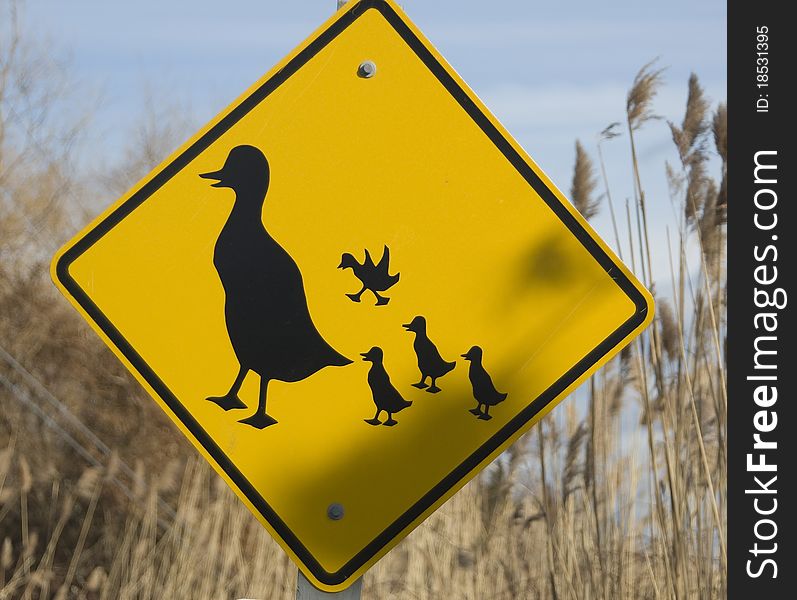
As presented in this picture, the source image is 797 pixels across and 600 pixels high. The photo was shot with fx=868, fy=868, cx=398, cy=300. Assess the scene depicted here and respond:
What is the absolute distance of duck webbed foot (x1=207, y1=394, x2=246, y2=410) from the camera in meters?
1.42

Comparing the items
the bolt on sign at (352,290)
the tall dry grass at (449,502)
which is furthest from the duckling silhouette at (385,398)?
the tall dry grass at (449,502)

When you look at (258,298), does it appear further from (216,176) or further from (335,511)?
(335,511)

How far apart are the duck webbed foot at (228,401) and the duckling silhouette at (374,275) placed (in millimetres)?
251

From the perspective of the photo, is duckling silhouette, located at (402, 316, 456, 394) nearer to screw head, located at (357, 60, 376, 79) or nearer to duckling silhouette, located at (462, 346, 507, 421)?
duckling silhouette, located at (462, 346, 507, 421)

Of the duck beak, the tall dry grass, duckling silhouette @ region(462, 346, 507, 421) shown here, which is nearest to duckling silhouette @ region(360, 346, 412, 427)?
duckling silhouette @ region(462, 346, 507, 421)

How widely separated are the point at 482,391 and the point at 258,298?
16.1 inches

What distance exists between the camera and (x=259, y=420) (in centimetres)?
142

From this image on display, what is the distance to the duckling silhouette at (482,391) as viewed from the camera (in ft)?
4.64

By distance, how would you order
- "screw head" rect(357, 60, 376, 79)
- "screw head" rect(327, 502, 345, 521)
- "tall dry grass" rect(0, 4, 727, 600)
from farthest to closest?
"tall dry grass" rect(0, 4, 727, 600), "screw head" rect(357, 60, 376, 79), "screw head" rect(327, 502, 345, 521)

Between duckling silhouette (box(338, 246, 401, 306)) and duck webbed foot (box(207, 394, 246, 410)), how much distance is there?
0.25 metres

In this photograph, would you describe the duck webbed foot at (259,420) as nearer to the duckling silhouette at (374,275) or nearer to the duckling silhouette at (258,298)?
the duckling silhouette at (258,298)
